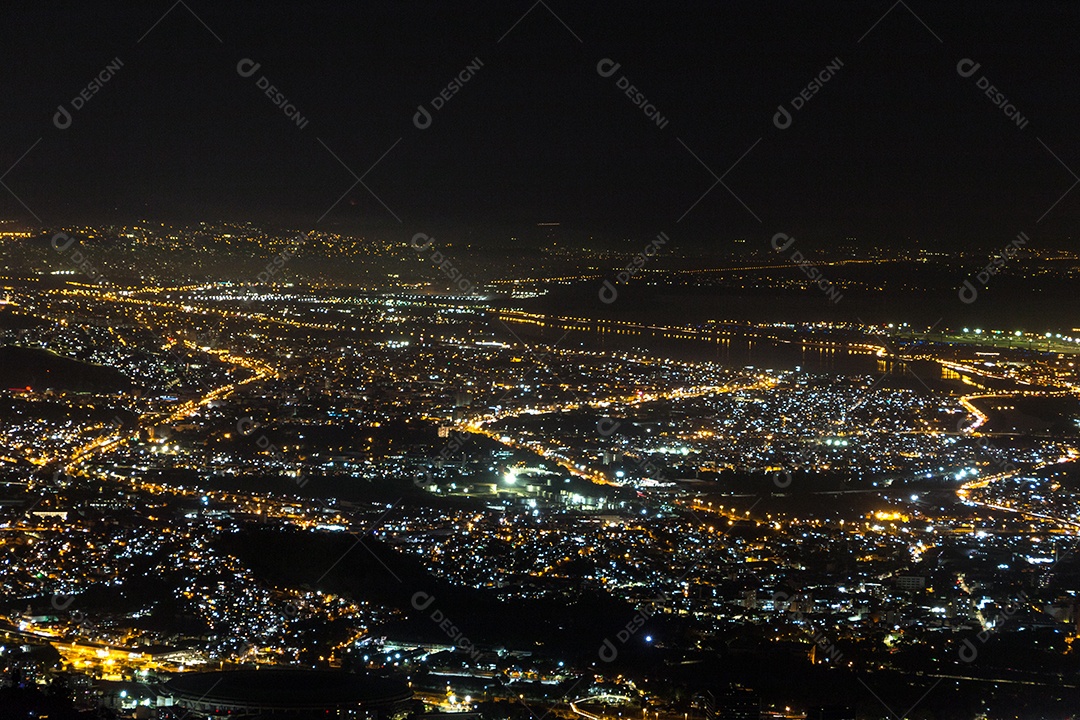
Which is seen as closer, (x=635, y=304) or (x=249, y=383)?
(x=249, y=383)

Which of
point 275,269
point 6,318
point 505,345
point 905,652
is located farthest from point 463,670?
point 275,269

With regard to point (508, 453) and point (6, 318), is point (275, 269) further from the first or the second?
point (508, 453)

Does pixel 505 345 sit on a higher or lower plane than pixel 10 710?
higher

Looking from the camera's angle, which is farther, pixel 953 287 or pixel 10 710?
pixel 953 287

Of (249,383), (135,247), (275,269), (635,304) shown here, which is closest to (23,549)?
(249,383)

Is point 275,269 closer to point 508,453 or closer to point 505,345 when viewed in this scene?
point 505,345

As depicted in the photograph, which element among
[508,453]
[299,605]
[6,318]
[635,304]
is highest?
[635,304]

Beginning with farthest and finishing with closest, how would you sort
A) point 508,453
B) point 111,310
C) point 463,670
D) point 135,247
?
point 135,247 → point 111,310 → point 508,453 → point 463,670

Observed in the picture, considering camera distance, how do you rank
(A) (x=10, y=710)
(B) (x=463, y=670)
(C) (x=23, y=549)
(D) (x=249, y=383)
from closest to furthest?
(A) (x=10, y=710) < (B) (x=463, y=670) < (C) (x=23, y=549) < (D) (x=249, y=383)

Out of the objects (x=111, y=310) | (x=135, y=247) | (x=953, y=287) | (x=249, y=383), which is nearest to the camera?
(x=249, y=383)
